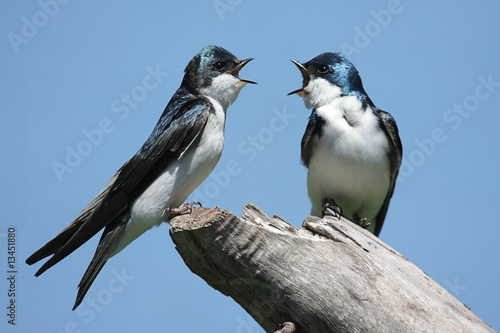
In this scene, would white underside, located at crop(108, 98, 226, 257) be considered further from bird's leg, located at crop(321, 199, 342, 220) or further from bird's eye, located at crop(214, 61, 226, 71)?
bird's leg, located at crop(321, 199, 342, 220)

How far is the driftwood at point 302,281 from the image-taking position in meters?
4.03

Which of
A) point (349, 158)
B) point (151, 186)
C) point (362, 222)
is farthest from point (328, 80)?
point (151, 186)

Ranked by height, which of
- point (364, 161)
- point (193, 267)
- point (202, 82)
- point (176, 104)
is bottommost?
point (193, 267)

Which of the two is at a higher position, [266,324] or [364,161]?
[364,161]

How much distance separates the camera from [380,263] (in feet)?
14.3

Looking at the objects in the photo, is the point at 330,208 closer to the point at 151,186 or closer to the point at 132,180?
the point at 151,186

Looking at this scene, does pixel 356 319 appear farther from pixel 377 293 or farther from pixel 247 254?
pixel 247 254

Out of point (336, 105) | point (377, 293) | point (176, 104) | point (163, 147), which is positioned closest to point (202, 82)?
point (176, 104)

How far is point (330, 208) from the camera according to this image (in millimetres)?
6320

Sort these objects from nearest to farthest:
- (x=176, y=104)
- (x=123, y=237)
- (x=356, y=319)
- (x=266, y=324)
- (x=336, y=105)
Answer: (x=356, y=319) → (x=266, y=324) → (x=123, y=237) → (x=176, y=104) → (x=336, y=105)

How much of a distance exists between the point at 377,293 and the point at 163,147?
2.33 metres

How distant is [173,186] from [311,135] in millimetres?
1774

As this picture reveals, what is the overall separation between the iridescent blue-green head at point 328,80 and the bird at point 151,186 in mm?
1365

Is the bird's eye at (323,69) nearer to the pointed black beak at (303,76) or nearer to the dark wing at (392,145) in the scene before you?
the pointed black beak at (303,76)
